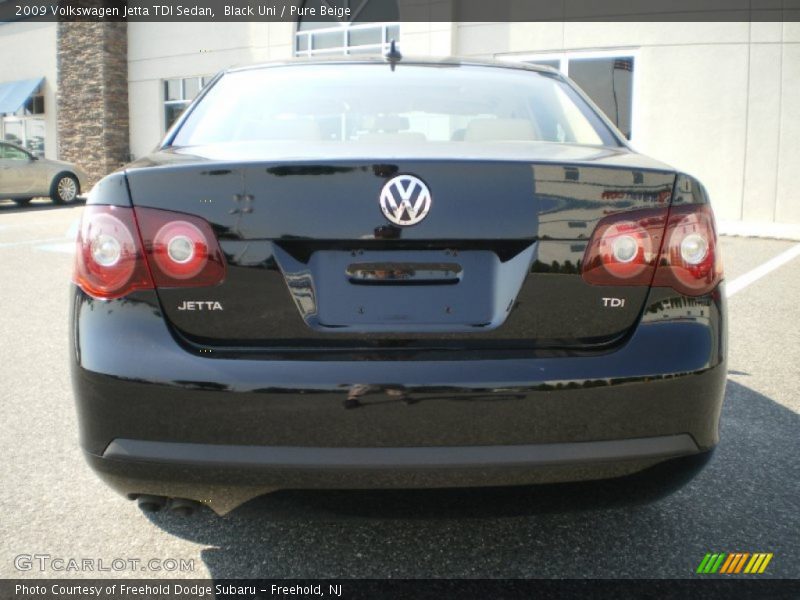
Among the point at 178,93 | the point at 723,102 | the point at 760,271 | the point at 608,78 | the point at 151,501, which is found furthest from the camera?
the point at 178,93

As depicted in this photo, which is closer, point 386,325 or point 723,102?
point 386,325

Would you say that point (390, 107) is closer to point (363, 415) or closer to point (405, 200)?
point (405, 200)

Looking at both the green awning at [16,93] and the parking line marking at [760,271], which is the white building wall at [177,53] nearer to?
the green awning at [16,93]

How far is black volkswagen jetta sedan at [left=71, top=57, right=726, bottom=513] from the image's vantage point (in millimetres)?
1794

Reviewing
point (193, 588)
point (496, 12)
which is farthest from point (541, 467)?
point (496, 12)

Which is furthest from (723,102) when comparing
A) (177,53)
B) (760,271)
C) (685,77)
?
(177,53)

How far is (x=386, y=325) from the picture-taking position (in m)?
1.82

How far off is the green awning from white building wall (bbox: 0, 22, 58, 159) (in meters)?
0.25

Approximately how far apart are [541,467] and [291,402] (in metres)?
0.58

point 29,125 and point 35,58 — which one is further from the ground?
point 35,58

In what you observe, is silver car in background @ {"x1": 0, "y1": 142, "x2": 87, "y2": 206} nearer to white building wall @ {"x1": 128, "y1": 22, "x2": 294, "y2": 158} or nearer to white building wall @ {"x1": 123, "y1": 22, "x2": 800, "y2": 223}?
white building wall @ {"x1": 128, "y1": 22, "x2": 294, "y2": 158}

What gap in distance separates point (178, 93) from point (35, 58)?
294 inches

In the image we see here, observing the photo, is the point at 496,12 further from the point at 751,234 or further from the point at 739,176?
the point at 751,234

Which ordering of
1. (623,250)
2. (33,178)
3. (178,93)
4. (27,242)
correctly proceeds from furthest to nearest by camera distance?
1. (178,93)
2. (33,178)
3. (27,242)
4. (623,250)
